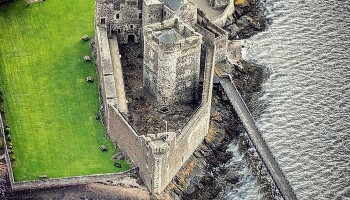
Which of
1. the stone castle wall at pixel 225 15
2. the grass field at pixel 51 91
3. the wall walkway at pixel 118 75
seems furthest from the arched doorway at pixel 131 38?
the stone castle wall at pixel 225 15

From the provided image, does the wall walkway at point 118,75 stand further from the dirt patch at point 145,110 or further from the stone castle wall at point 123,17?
the dirt patch at point 145,110

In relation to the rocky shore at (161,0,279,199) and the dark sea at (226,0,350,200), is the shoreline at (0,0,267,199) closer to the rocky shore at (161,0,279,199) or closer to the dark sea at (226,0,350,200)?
the rocky shore at (161,0,279,199)

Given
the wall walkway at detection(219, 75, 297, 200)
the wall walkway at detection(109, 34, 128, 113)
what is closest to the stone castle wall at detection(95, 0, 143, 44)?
the wall walkway at detection(109, 34, 128, 113)

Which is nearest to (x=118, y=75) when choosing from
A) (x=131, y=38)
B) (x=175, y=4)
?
(x=131, y=38)

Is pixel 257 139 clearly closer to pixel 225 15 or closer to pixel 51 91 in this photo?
pixel 51 91

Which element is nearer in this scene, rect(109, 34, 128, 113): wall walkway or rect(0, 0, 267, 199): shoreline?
rect(0, 0, 267, 199): shoreline

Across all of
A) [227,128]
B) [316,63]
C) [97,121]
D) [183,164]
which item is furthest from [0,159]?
[316,63]
